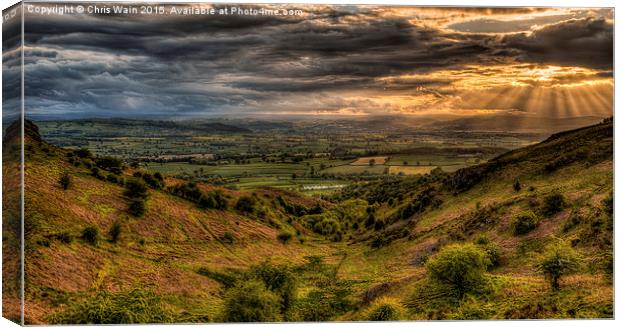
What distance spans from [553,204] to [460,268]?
4937 mm

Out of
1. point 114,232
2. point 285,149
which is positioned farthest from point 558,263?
point 114,232

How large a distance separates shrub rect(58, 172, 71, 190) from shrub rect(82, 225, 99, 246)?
6.09ft

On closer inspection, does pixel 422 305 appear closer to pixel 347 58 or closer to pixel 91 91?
pixel 347 58

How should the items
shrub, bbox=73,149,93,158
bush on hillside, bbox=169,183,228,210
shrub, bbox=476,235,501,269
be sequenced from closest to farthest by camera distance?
shrub, bbox=73,149,93,158
shrub, bbox=476,235,501,269
bush on hillside, bbox=169,183,228,210

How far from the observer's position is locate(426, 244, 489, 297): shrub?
2766cm

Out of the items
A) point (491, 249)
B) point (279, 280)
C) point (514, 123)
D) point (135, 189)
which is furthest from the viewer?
point (514, 123)

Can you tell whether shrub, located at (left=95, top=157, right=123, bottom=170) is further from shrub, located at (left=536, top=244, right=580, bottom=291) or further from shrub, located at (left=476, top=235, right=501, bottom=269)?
shrub, located at (left=536, top=244, right=580, bottom=291)

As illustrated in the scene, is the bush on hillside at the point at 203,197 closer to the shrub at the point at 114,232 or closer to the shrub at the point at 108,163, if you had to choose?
the shrub at the point at 108,163

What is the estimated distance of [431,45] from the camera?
94.3 ft

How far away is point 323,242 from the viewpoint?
101ft

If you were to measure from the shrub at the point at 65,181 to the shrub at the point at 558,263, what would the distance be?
56.8 feet

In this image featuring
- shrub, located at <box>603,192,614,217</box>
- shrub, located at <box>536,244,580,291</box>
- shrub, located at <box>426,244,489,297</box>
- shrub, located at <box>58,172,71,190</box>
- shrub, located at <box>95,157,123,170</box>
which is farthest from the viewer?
shrub, located at <box>603,192,614,217</box>

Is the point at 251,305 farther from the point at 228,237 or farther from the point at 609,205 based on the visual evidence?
the point at 609,205

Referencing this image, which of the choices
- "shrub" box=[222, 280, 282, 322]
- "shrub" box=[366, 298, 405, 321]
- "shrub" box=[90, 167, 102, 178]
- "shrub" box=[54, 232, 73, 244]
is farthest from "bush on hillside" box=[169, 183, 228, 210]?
"shrub" box=[366, 298, 405, 321]
